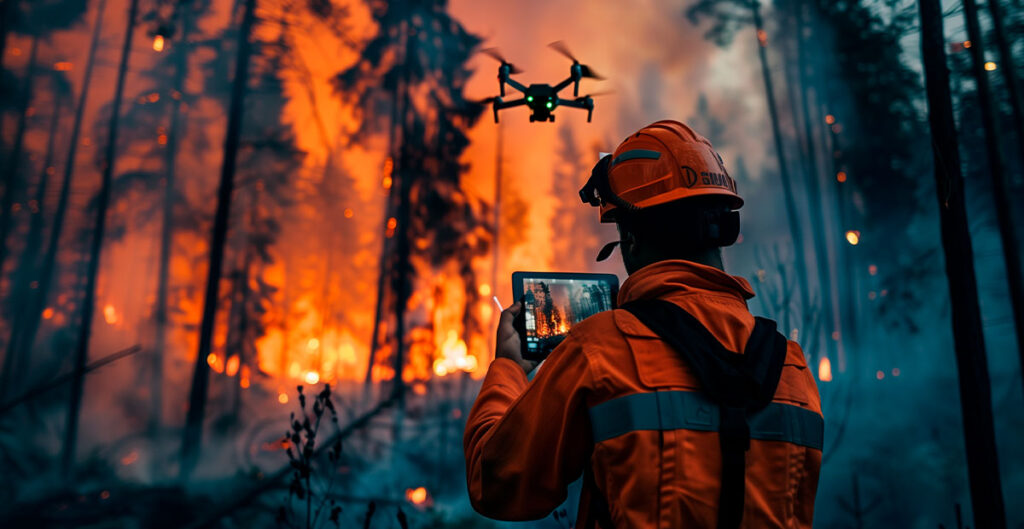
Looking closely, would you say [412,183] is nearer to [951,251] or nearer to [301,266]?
[301,266]

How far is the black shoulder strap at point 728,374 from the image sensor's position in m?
1.15

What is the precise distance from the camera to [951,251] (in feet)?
15.2

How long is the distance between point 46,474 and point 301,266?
378cm

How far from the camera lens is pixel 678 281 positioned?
4.36 ft

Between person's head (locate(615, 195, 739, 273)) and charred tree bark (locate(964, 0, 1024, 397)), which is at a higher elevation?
charred tree bark (locate(964, 0, 1024, 397))

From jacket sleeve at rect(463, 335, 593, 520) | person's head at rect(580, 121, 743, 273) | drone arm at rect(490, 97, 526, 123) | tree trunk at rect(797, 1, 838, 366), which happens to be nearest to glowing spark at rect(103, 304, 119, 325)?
drone arm at rect(490, 97, 526, 123)

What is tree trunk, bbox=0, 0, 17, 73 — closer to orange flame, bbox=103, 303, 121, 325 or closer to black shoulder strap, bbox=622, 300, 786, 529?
orange flame, bbox=103, 303, 121, 325

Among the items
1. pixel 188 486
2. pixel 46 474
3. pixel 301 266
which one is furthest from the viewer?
pixel 301 266

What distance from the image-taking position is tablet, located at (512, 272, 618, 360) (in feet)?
5.35

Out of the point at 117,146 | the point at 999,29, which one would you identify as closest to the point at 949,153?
the point at 999,29

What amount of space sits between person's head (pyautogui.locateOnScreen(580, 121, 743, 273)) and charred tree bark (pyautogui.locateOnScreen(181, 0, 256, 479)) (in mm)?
7282

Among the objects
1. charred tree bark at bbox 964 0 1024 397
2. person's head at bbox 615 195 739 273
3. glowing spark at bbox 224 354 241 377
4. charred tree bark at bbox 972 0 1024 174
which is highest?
charred tree bark at bbox 972 0 1024 174

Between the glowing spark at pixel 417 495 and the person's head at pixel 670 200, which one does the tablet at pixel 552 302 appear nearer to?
the person's head at pixel 670 200

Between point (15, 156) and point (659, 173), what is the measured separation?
857 cm
